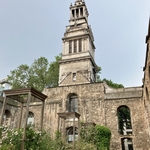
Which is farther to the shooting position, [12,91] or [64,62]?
[64,62]

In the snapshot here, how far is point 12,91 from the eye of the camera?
855cm

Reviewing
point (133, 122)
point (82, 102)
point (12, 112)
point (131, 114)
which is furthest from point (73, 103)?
point (12, 112)

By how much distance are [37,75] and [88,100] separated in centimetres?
1348

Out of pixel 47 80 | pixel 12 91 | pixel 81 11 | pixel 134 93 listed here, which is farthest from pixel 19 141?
pixel 81 11

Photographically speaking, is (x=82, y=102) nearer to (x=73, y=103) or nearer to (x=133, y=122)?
(x=73, y=103)

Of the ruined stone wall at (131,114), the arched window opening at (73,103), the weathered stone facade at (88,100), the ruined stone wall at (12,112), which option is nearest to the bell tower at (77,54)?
the weathered stone facade at (88,100)

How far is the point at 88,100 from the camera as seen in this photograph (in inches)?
741

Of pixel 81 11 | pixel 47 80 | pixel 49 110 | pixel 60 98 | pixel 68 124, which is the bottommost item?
pixel 68 124

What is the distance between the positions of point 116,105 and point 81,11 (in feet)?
58.3

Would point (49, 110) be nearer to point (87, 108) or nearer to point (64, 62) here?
point (87, 108)

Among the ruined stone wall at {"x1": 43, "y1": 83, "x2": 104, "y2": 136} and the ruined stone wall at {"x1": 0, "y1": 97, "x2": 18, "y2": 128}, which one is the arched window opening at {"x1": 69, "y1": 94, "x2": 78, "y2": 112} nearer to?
the ruined stone wall at {"x1": 43, "y1": 83, "x2": 104, "y2": 136}

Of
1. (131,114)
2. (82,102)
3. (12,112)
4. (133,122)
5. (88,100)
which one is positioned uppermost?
(88,100)

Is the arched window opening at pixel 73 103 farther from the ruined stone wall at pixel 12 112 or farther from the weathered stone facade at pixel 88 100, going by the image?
the ruined stone wall at pixel 12 112

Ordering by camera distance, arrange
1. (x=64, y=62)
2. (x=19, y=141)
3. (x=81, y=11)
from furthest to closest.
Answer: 1. (x=81, y=11)
2. (x=64, y=62)
3. (x=19, y=141)
